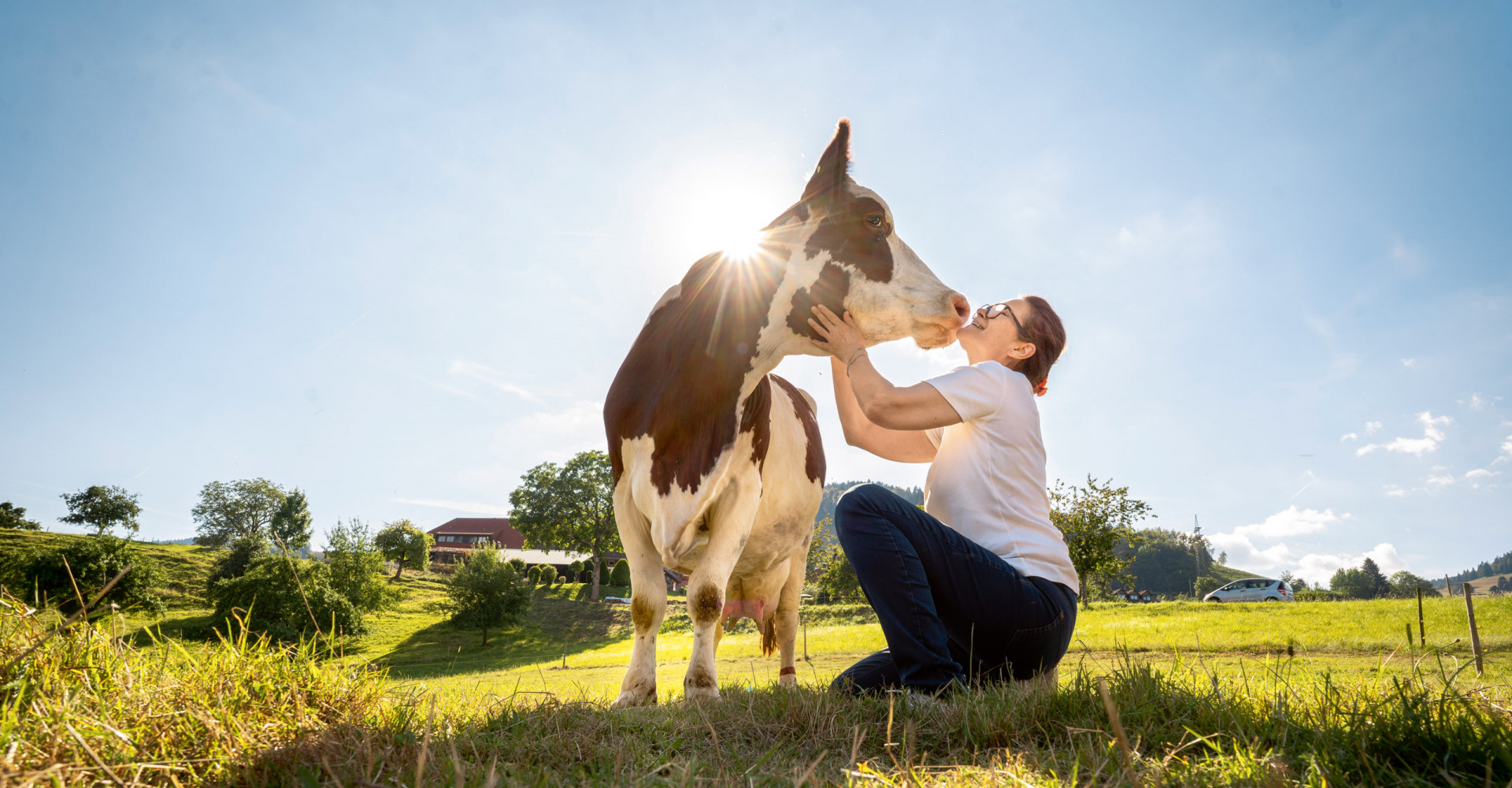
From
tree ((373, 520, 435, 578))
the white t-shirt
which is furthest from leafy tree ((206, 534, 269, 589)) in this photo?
the white t-shirt

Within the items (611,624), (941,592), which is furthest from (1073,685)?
(611,624)

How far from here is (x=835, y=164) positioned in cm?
428

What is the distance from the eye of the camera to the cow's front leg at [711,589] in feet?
12.4

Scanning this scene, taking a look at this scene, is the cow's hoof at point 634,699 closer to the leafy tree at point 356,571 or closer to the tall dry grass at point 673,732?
the tall dry grass at point 673,732

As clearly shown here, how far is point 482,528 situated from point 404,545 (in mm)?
50931

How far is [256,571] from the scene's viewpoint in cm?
2664

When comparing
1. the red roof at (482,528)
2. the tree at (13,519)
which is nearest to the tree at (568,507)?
the tree at (13,519)

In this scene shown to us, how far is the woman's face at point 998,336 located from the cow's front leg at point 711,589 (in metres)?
1.66

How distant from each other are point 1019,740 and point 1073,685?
459 millimetres

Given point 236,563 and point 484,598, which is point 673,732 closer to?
point 484,598

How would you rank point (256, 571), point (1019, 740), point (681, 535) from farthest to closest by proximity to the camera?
point (256, 571), point (681, 535), point (1019, 740)

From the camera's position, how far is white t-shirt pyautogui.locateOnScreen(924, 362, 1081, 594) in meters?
3.35

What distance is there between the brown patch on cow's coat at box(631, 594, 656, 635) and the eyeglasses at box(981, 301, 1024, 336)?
2673 millimetres

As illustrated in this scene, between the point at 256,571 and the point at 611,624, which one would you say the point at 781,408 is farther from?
the point at 611,624
